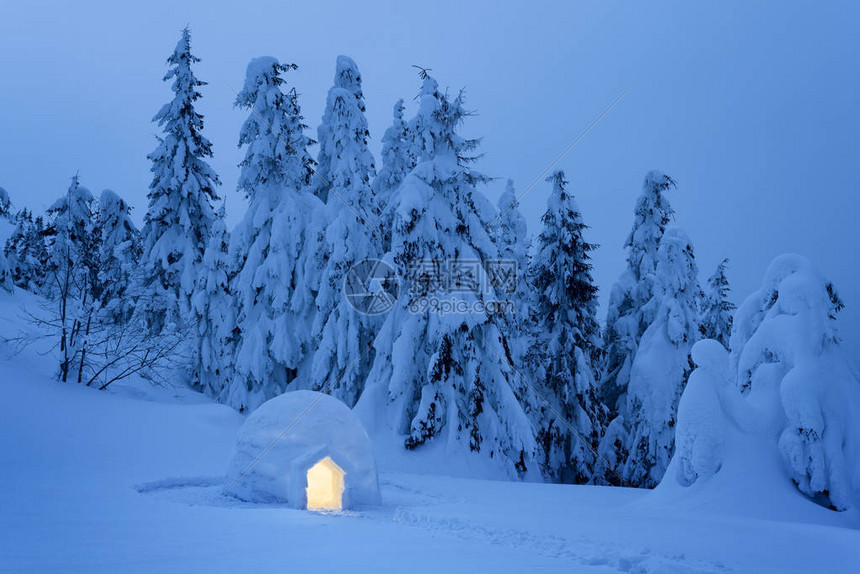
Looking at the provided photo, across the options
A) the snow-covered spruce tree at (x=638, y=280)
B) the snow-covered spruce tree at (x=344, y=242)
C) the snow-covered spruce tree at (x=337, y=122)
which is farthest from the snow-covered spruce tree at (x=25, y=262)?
the snow-covered spruce tree at (x=638, y=280)

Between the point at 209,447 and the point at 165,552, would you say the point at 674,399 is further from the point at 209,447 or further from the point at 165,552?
the point at 165,552

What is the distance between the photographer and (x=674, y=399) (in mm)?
18672

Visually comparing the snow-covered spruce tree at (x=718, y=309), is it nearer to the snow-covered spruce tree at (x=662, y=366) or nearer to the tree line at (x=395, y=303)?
the tree line at (x=395, y=303)

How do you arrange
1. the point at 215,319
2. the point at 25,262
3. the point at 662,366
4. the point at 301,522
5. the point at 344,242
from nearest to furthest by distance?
the point at 301,522
the point at 662,366
the point at 344,242
the point at 215,319
the point at 25,262

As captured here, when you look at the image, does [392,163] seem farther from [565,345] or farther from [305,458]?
[305,458]

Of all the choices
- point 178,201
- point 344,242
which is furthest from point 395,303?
point 178,201

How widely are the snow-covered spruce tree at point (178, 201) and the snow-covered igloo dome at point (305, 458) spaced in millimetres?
12760

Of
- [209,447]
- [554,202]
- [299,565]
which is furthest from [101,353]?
[554,202]

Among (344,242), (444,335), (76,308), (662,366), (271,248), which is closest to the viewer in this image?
(444,335)

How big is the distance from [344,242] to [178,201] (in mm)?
8851

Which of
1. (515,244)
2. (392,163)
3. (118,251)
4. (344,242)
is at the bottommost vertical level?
(344,242)

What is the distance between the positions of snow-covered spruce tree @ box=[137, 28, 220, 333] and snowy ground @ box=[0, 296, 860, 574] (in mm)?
8438

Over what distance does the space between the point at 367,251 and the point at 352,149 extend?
183 inches

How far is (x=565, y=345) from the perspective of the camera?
20.0 m
